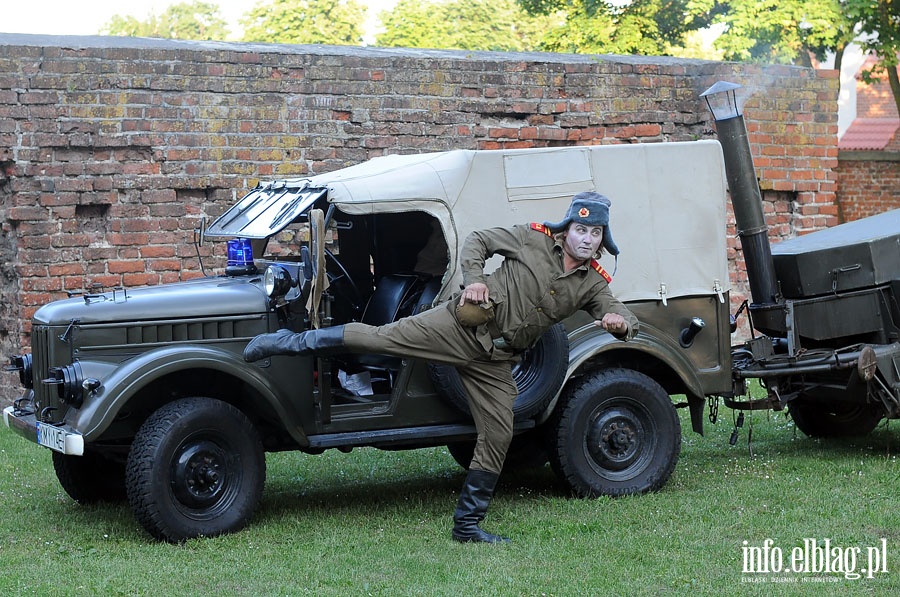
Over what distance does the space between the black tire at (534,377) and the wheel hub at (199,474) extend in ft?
4.02

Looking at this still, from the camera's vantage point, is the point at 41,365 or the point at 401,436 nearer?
the point at 41,365

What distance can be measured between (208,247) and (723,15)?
508 inches

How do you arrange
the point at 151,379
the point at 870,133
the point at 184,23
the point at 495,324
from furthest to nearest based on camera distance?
the point at 184,23
the point at 870,133
the point at 495,324
the point at 151,379

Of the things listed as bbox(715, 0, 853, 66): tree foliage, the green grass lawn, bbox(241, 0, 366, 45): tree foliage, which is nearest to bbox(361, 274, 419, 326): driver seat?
the green grass lawn

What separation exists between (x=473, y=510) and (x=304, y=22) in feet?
106

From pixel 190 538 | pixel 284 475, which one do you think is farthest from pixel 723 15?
pixel 190 538

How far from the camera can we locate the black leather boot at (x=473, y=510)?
19.2 feet

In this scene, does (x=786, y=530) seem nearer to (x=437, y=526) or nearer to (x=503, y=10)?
(x=437, y=526)

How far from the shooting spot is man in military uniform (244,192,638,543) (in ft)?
19.0

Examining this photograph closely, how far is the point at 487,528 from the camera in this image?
6141mm

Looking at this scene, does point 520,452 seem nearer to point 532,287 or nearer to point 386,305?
point 386,305

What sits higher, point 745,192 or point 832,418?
point 745,192

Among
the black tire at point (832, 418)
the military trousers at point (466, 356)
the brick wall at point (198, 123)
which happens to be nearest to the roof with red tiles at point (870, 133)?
the brick wall at point (198, 123)

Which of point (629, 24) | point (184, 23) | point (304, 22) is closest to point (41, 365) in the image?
point (629, 24)
